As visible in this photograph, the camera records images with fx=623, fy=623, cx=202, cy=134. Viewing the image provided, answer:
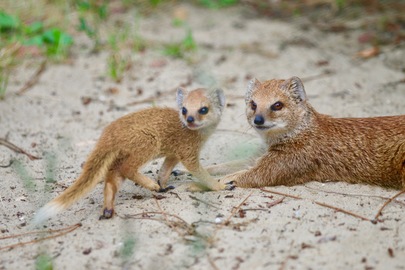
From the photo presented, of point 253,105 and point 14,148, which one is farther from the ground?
point 253,105

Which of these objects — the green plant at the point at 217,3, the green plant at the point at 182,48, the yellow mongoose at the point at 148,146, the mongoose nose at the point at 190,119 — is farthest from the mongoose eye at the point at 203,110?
the green plant at the point at 217,3

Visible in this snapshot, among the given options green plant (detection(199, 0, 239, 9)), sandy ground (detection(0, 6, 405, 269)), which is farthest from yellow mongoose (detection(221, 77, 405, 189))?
green plant (detection(199, 0, 239, 9))

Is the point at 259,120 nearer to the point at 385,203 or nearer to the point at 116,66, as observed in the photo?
the point at 385,203

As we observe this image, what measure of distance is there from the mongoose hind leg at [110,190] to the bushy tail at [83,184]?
8 centimetres

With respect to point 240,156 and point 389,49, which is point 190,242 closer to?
point 240,156

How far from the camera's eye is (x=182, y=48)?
316 inches

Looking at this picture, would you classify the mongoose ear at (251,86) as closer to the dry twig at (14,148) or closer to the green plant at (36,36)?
the dry twig at (14,148)

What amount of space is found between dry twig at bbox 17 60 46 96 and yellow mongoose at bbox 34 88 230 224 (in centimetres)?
275

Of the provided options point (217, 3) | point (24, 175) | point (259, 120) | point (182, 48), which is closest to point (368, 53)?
point (182, 48)

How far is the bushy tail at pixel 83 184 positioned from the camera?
4160 mm

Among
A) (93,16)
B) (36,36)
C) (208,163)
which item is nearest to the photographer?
(208,163)

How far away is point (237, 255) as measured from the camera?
12.4ft

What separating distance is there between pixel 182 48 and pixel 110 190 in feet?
12.8

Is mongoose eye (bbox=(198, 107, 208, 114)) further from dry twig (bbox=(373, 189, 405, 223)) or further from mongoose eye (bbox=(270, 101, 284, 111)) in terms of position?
dry twig (bbox=(373, 189, 405, 223))
